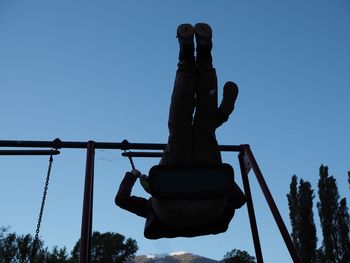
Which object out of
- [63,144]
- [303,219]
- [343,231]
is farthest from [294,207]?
[63,144]

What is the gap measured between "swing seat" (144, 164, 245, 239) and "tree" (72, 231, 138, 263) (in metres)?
30.9

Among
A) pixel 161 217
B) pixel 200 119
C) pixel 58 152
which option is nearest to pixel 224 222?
pixel 161 217

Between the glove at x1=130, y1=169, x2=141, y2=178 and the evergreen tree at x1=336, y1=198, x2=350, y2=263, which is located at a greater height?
the evergreen tree at x1=336, y1=198, x2=350, y2=263

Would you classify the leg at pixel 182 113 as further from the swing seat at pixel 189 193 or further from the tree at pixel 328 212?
the tree at pixel 328 212

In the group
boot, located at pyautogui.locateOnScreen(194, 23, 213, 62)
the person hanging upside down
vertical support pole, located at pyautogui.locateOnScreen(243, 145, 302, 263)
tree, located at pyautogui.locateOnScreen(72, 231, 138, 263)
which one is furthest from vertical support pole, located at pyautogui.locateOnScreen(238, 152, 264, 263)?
tree, located at pyautogui.locateOnScreen(72, 231, 138, 263)

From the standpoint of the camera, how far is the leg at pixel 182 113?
2684 millimetres

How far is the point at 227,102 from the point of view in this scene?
287 cm

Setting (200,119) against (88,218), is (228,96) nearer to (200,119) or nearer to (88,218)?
(200,119)

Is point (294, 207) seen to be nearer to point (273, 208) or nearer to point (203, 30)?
point (273, 208)

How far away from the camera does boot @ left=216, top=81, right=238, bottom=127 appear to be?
2848 mm

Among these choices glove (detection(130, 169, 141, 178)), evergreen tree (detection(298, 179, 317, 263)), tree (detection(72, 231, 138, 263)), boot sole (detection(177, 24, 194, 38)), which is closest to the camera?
boot sole (detection(177, 24, 194, 38))

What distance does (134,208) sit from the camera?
118 inches

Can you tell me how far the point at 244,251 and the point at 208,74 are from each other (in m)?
26.4

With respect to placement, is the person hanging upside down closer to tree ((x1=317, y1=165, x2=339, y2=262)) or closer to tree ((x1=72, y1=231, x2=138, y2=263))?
tree ((x1=317, y1=165, x2=339, y2=262))
